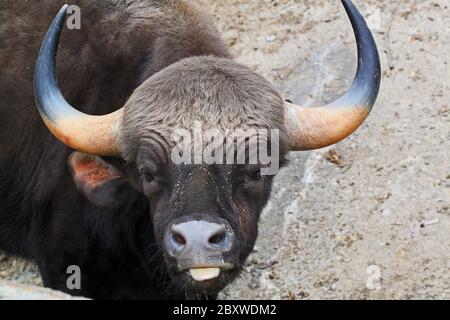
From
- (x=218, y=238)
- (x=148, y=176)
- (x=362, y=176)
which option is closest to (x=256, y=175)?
(x=148, y=176)

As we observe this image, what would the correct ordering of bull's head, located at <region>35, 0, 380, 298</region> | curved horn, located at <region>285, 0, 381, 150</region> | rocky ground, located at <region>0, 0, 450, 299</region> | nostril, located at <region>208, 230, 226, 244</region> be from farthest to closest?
rocky ground, located at <region>0, 0, 450, 299</region>, curved horn, located at <region>285, 0, 381, 150</region>, bull's head, located at <region>35, 0, 380, 298</region>, nostril, located at <region>208, 230, 226, 244</region>

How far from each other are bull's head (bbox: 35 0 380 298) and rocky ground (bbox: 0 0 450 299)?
223 centimetres

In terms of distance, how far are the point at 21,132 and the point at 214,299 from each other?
7.38 feet

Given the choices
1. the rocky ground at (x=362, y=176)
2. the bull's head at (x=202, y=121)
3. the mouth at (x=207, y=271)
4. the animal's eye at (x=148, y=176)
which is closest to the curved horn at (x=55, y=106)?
the bull's head at (x=202, y=121)

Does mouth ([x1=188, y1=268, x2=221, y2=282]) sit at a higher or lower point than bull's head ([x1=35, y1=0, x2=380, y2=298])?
lower

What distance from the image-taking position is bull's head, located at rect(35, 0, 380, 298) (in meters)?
6.38

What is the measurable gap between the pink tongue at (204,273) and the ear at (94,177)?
1473mm

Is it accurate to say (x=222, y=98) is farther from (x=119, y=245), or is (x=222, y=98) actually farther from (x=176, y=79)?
(x=119, y=245)

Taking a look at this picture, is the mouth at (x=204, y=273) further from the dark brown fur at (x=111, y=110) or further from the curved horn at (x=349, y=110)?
the curved horn at (x=349, y=110)

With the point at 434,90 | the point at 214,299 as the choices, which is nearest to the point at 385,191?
the point at 434,90

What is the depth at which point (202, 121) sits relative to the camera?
6.59 meters

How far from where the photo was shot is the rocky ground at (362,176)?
9.06m

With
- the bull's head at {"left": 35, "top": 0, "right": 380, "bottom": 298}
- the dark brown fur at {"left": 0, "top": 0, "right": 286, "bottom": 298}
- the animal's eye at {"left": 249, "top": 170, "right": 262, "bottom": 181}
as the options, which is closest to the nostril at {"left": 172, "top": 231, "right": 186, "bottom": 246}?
the bull's head at {"left": 35, "top": 0, "right": 380, "bottom": 298}

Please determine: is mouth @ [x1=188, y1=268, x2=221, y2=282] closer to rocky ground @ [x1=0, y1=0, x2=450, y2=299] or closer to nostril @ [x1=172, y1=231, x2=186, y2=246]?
nostril @ [x1=172, y1=231, x2=186, y2=246]
